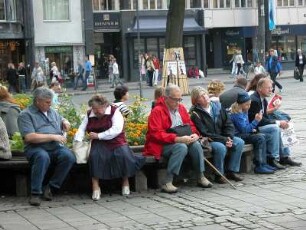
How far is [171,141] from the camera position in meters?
9.23

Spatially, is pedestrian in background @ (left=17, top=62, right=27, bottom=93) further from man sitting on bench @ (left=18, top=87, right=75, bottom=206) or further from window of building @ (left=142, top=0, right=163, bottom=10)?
man sitting on bench @ (left=18, top=87, right=75, bottom=206)

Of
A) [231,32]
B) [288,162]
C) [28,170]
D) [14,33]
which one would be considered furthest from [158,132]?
[231,32]

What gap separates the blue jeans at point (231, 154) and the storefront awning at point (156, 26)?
35692 mm

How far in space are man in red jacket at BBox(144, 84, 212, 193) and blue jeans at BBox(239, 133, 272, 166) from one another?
48.8 inches

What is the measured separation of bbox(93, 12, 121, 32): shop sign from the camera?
4522 centimetres

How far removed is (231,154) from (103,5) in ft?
121

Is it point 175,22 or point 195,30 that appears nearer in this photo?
point 175,22

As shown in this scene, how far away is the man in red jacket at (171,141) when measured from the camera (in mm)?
9164

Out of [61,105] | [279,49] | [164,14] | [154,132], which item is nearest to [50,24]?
[164,14]

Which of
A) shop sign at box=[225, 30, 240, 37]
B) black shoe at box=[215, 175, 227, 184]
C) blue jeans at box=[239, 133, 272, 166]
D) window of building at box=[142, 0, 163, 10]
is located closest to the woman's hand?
black shoe at box=[215, 175, 227, 184]

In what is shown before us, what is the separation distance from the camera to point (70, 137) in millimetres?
9961

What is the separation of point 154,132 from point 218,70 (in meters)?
42.8

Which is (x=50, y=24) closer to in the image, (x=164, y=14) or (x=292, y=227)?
(x=164, y=14)

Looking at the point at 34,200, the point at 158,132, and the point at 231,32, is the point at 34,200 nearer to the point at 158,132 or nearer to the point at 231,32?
the point at 158,132
